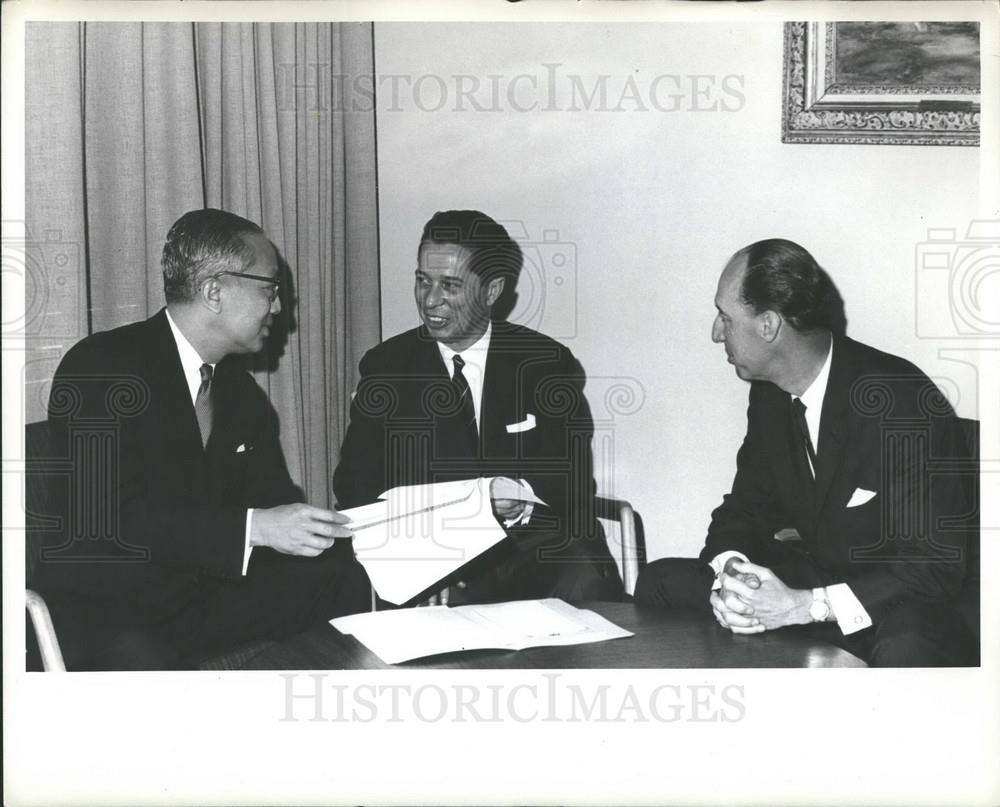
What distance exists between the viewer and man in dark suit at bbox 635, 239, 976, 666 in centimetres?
252

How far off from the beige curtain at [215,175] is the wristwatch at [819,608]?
124cm

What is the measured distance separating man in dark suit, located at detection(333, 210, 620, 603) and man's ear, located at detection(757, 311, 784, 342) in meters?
0.49

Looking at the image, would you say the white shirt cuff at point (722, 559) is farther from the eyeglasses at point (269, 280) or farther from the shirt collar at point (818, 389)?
the eyeglasses at point (269, 280)

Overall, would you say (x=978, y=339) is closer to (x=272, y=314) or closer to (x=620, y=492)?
(x=620, y=492)

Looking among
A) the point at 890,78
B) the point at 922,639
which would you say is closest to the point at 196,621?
the point at 922,639

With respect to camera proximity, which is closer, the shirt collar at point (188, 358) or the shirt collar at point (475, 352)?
the shirt collar at point (188, 358)

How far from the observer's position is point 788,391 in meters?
2.72

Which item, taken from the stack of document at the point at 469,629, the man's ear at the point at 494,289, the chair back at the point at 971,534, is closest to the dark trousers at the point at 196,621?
the stack of document at the point at 469,629

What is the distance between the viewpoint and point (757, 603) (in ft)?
7.97

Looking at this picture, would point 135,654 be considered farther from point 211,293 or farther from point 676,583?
point 676,583

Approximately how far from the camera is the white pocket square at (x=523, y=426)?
268 cm

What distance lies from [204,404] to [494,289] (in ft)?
2.60

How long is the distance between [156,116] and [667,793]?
6.95 ft

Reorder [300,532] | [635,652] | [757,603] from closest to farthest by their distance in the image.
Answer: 1. [635,652]
2. [757,603]
3. [300,532]
